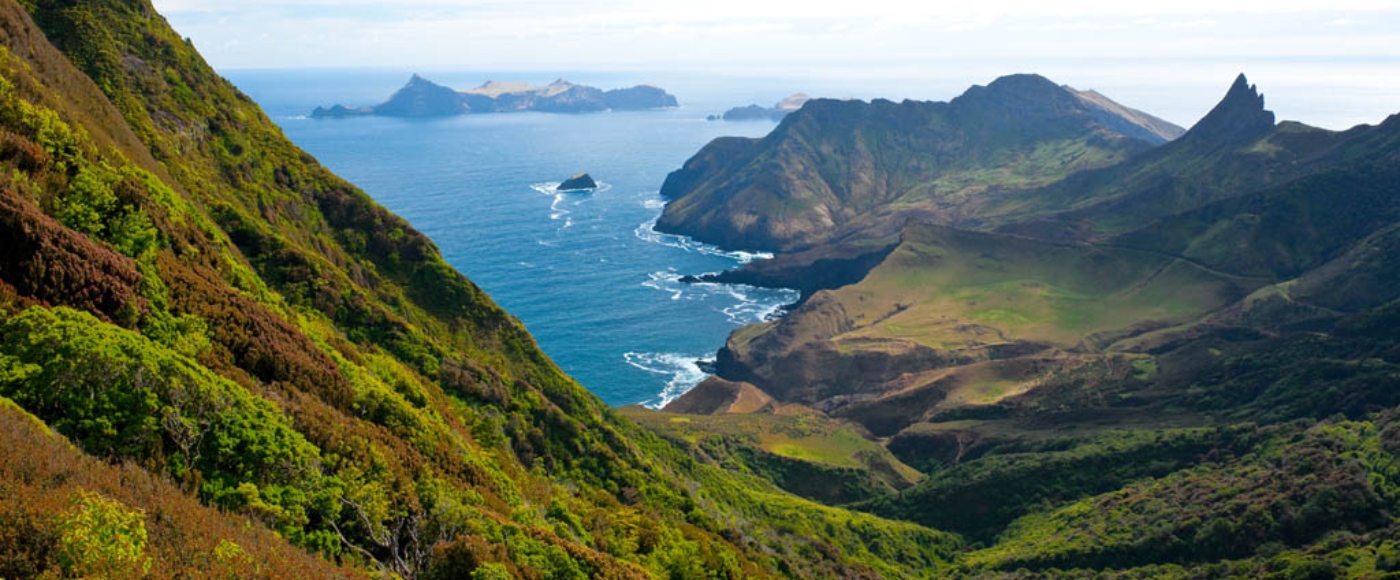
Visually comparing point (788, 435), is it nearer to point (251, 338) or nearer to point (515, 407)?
point (515, 407)

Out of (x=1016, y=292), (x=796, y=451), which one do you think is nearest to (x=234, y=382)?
(x=796, y=451)

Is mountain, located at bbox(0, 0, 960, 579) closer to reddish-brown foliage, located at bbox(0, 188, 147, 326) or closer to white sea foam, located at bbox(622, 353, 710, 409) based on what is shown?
reddish-brown foliage, located at bbox(0, 188, 147, 326)

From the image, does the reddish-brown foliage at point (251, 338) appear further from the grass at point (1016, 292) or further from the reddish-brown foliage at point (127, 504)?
the grass at point (1016, 292)

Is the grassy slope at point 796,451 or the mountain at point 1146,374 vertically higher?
the mountain at point 1146,374

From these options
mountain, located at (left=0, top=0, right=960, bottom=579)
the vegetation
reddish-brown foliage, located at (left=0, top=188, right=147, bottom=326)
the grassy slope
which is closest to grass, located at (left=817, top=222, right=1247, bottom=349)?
the vegetation

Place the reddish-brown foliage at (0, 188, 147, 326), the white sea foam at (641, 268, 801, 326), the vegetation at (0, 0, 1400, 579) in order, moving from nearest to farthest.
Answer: the vegetation at (0, 0, 1400, 579), the reddish-brown foliage at (0, 188, 147, 326), the white sea foam at (641, 268, 801, 326)

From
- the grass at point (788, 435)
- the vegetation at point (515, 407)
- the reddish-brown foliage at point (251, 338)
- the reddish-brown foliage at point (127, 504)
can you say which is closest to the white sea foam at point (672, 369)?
the vegetation at point (515, 407)
